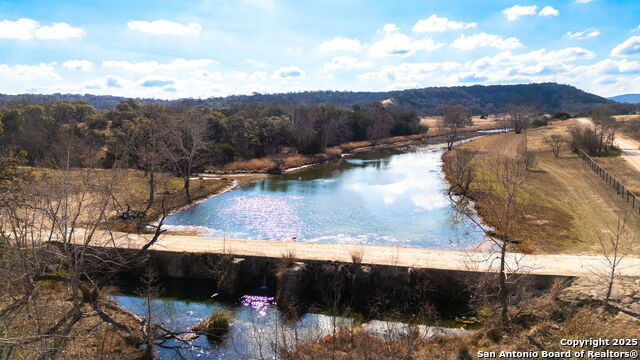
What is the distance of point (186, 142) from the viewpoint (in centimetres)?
5538

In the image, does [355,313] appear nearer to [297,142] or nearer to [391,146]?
[297,142]

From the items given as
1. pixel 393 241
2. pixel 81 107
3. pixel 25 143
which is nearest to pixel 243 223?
pixel 393 241

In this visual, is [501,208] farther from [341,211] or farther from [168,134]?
[168,134]

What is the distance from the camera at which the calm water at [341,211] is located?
105ft

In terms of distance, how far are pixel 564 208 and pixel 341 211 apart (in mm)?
18248

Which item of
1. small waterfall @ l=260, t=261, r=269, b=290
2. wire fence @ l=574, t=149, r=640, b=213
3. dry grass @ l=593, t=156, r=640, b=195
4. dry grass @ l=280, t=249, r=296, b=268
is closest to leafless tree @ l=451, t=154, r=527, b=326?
wire fence @ l=574, t=149, r=640, b=213

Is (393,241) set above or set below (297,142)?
below

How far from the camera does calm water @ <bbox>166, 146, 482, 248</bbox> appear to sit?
31938mm

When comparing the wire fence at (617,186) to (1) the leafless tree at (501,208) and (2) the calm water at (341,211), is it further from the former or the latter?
(2) the calm water at (341,211)

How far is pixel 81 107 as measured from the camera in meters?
85.0

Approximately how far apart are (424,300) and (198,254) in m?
12.6

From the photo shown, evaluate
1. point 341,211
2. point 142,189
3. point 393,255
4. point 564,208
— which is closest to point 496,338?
point 393,255

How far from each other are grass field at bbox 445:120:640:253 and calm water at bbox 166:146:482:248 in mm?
4355

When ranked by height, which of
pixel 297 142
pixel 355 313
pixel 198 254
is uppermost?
pixel 297 142
